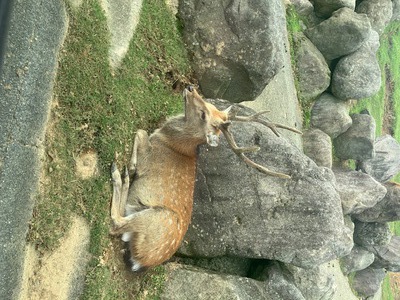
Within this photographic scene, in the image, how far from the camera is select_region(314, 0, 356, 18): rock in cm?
1073

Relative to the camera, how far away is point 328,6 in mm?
10852

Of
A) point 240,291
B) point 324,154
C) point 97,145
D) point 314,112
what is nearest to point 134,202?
point 97,145

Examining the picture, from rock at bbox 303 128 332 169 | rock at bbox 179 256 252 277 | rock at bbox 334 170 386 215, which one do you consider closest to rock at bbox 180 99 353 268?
rock at bbox 179 256 252 277

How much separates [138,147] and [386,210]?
255 inches

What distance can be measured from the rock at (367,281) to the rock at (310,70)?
4322mm

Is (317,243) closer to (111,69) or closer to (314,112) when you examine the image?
(111,69)

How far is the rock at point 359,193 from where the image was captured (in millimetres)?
9211

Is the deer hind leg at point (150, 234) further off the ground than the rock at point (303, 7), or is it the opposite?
the rock at point (303, 7)

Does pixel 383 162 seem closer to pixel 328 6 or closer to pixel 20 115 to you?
pixel 328 6

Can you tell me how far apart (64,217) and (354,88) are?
7561 mm

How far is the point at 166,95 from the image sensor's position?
→ 6.60 m

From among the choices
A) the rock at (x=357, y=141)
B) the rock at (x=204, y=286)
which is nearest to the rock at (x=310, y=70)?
the rock at (x=357, y=141)

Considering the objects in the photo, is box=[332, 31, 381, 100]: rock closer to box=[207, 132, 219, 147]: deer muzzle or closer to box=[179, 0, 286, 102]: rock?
box=[179, 0, 286, 102]: rock

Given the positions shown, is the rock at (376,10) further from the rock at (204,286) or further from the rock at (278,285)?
the rock at (204,286)
